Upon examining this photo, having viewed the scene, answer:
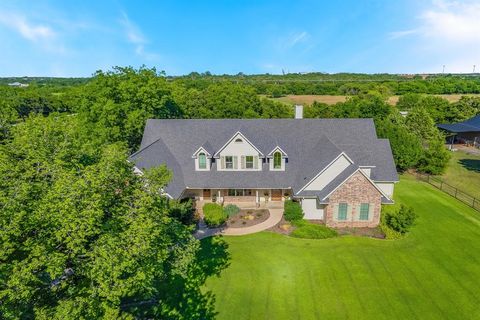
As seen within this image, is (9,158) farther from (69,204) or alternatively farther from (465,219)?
(465,219)

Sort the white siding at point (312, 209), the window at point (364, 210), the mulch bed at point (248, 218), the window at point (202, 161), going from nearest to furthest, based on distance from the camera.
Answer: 1. the window at point (364, 210)
2. the mulch bed at point (248, 218)
3. the white siding at point (312, 209)
4. the window at point (202, 161)

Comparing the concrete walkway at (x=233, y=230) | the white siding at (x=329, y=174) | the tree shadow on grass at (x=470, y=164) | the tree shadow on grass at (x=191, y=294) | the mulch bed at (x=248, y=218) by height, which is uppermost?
the white siding at (x=329, y=174)

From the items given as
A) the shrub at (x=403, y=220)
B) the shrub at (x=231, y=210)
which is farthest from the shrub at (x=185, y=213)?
the shrub at (x=403, y=220)

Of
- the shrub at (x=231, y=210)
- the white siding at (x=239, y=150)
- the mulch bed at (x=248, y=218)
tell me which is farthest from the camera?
the white siding at (x=239, y=150)

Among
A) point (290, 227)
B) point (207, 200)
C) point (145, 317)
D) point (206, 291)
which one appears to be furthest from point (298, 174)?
point (145, 317)

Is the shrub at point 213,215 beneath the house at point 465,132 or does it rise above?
beneath

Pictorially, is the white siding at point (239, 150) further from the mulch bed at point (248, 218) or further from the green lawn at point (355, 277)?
the green lawn at point (355, 277)
